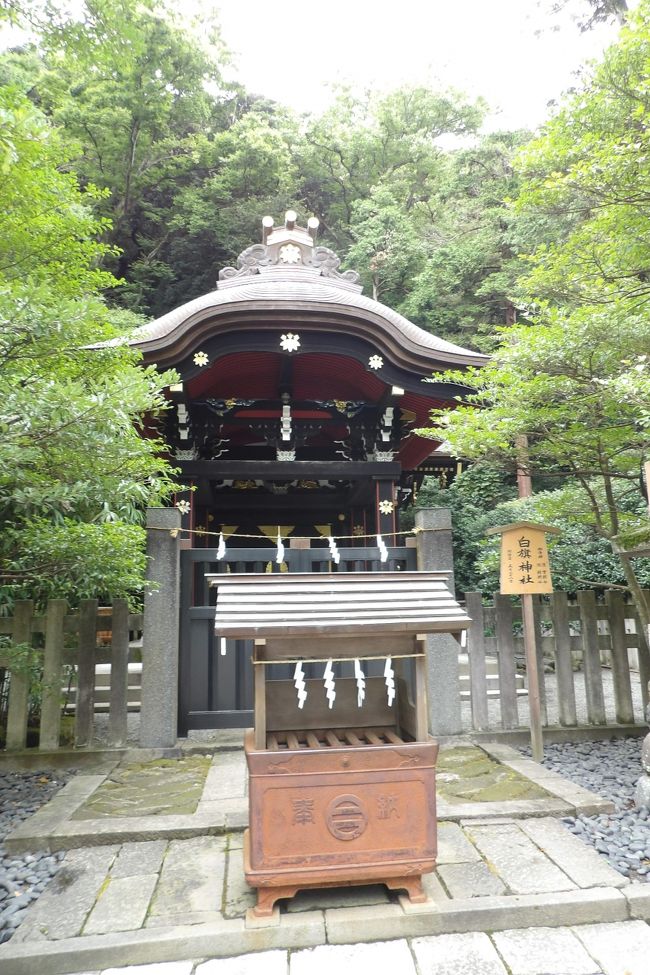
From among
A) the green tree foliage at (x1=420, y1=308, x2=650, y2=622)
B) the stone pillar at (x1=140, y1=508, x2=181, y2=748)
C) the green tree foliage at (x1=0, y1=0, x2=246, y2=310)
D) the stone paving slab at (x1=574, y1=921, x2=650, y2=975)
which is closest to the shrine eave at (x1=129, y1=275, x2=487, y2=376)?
the green tree foliage at (x1=420, y1=308, x2=650, y2=622)

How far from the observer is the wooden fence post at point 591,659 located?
4910 millimetres

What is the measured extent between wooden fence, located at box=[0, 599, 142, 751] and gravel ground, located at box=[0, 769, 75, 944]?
0.26m

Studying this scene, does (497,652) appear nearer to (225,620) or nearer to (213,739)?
(213,739)

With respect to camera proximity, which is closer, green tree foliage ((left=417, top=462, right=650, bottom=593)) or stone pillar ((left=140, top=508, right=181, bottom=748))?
stone pillar ((left=140, top=508, right=181, bottom=748))

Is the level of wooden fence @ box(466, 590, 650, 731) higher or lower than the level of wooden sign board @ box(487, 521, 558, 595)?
lower

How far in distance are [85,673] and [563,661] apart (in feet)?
12.8

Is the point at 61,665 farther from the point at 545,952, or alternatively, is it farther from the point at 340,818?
the point at 545,952

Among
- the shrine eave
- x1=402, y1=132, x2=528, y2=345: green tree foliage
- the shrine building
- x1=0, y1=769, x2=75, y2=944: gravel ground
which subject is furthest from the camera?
x1=402, y1=132, x2=528, y2=345: green tree foliage

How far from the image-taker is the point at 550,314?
3938 mm

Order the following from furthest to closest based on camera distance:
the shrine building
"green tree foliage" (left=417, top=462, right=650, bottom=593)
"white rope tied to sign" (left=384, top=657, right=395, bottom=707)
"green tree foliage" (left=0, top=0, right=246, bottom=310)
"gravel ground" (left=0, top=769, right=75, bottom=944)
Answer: "green tree foliage" (left=0, top=0, right=246, bottom=310)
the shrine building
"green tree foliage" (left=417, top=462, right=650, bottom=593)
"white rope tied to sign" (left=384, top=657, right=395, bottom=707)
"gravel ground" (left=0, top=769, right=75, bottom=944)

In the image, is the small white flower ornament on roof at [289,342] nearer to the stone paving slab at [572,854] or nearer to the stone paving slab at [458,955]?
the stone paving slab at [572,854]

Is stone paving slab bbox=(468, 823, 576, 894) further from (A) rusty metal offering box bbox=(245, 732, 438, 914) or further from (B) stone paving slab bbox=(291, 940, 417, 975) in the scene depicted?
(B) stone paving slab bbox=(291, 940, 417, 975)

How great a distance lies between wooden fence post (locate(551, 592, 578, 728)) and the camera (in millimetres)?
4859

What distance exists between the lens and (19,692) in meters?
4.36
